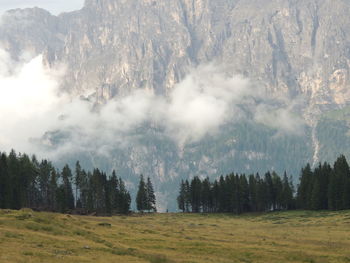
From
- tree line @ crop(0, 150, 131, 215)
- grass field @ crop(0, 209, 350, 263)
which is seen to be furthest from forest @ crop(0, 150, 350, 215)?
grass field @ crop(0, 209, 350, 263)

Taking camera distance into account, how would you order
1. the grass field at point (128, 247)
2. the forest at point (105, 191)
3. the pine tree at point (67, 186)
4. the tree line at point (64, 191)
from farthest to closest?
the pine tree at point (67, 186) → the forest at point (105, 191) → the tree line at point (64, 191) → the grass field at point (128, 247)

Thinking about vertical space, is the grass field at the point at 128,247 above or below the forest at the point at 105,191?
A: below

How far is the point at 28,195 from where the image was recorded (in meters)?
Result: 168

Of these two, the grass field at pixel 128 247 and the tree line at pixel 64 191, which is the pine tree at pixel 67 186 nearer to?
the tree line at pixel 64 191

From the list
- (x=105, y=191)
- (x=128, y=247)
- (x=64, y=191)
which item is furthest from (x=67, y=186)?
(x=128, y=247)

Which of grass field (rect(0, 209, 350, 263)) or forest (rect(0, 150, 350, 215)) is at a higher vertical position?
forest (rect(0, 150, 350, 215))

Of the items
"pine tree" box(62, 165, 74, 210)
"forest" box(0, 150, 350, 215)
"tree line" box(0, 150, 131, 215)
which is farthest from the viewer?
"pine tree" box(62, 165, 74, 210)

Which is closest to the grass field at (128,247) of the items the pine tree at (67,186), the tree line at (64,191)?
the tree line at (64,191)

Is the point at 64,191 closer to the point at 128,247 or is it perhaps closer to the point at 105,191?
the point at 105,191

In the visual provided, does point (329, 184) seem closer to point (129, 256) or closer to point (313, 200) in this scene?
point (313, 200)

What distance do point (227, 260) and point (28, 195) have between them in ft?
393

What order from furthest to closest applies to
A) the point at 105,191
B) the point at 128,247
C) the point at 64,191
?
the point at 105,191, the point at 64,191, the point at 128,247

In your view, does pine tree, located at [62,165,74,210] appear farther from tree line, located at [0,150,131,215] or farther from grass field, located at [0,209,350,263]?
grass field, located at [0,209,350,263]

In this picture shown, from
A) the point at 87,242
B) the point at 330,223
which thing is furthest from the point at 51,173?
the point at 87,242
